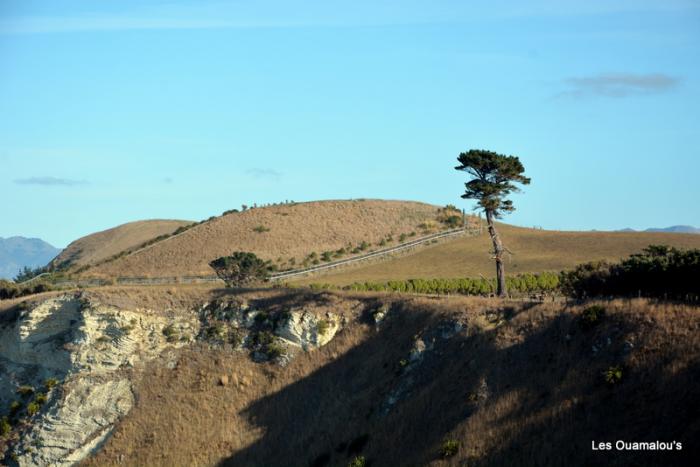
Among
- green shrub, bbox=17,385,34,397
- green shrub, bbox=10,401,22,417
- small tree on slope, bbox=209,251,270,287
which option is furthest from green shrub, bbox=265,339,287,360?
small tree on slope, bbox=209,251,270,287

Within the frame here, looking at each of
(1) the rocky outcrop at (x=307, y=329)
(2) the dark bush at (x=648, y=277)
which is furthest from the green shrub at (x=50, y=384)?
(2) the dark bush at (x=648, y=277)

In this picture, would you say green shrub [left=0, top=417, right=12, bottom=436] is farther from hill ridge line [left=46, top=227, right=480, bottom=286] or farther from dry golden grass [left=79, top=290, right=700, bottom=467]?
hill ridge line [left=46, top=227, right=480, bottom=286]

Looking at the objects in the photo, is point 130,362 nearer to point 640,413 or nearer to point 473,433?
point 473,433

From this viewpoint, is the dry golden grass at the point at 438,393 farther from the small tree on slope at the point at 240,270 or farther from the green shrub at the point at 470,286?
the small tree on slope at the point at 240,270

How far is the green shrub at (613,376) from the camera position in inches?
1751

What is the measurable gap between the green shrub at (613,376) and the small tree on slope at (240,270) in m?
48.0

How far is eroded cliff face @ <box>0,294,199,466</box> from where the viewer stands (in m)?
66.1

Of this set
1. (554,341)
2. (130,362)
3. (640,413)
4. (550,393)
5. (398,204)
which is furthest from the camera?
(398,204)

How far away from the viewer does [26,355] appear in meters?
72.8

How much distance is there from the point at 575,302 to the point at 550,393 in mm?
7624

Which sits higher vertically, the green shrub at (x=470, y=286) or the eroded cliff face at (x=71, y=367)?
the green shrub at (x=470, y=286)

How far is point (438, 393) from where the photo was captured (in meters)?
53.7

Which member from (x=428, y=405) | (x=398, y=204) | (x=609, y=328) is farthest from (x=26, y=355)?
(x=398, y=204)

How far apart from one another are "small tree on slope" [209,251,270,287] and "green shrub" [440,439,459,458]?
43.2 m
